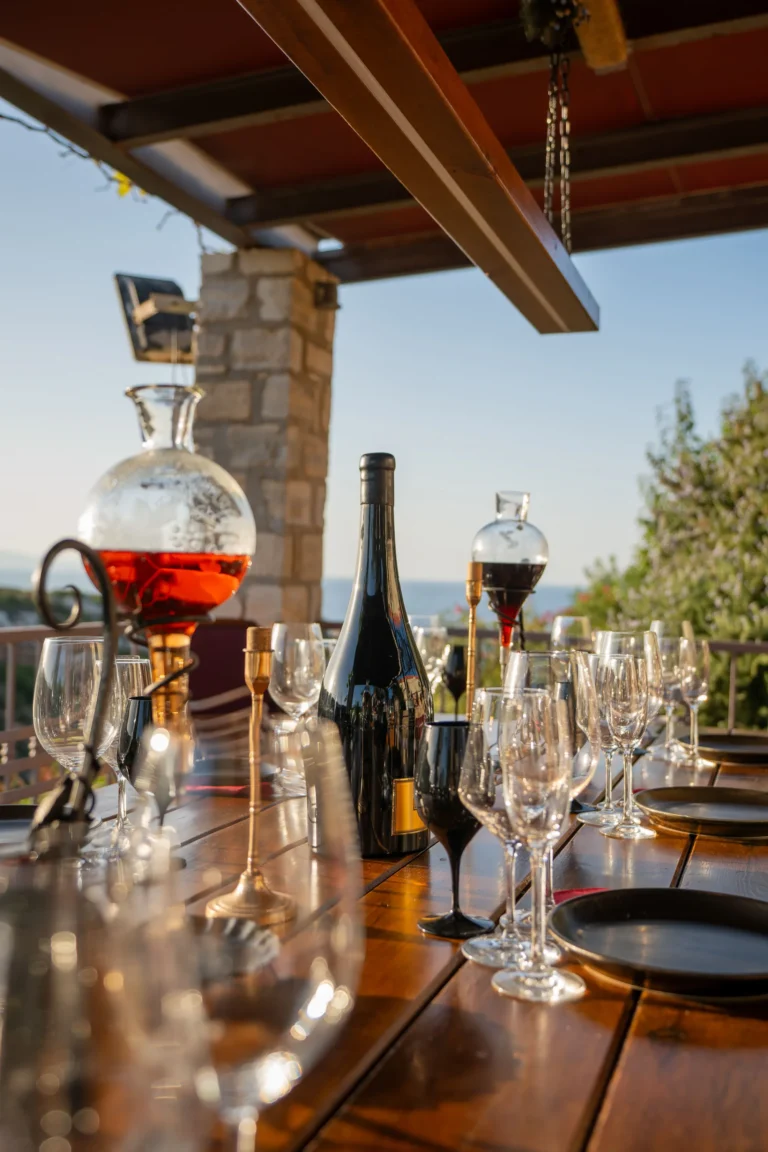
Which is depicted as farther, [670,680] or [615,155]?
[615,155]

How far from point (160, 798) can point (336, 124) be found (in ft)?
10.4

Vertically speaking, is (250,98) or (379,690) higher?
(250,98)

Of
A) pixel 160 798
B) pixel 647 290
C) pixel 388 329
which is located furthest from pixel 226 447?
pixel 388 329

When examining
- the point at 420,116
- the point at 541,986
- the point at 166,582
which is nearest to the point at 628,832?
the point at 541,986

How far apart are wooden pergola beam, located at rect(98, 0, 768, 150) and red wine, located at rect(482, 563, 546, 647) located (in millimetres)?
1366

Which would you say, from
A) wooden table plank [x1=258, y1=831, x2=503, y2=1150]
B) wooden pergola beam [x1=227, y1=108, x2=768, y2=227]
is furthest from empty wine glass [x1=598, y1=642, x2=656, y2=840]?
wooden pergola beam [x1=227, y1=108, x2=768, y2=227]

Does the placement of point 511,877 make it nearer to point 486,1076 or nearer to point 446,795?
point 446,795

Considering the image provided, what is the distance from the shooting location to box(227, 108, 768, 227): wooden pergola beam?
3.07 meters

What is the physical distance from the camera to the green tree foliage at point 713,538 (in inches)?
216

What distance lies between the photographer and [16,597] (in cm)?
1456

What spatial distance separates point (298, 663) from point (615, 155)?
100 inches

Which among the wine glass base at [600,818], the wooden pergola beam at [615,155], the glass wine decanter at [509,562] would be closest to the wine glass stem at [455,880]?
the wine glass base at [600,818]

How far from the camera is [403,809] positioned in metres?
1.16

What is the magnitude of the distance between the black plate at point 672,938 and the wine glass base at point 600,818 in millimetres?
383
